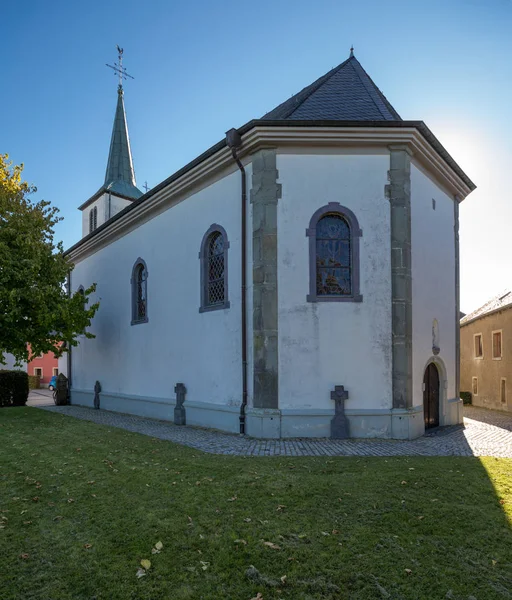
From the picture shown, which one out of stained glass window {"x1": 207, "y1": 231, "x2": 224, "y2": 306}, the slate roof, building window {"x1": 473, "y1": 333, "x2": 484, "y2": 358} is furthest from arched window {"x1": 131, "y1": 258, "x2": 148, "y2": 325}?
building window {"x1": 473, "y1": 333, "x2": 484, "y2": 358}

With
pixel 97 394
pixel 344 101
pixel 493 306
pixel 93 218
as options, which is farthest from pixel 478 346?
pixel 93 218

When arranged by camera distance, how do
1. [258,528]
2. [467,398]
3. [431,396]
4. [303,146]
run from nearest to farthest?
[258,528] → [303,146] → [431,396] → [467,398]

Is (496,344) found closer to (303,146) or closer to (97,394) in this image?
(303,146)

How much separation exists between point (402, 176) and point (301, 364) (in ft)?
15.7

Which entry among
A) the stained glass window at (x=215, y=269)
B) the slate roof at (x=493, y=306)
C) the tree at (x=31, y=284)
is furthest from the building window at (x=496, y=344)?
the tree at (x=31, y=284)

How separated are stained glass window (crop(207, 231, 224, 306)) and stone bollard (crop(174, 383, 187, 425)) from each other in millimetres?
2538

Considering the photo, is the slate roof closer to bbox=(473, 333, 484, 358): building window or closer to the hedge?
bbox=(473, 333, 484, 358): building window

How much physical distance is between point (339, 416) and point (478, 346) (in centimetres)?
1301

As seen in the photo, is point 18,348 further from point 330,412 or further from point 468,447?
point 468,447

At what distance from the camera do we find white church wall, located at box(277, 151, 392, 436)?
9609mm

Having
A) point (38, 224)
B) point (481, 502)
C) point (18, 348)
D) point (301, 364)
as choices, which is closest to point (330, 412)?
point (301, 364)

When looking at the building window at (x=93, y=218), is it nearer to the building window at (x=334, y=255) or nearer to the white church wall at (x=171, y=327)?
the white church wall at (x=171, y=327)

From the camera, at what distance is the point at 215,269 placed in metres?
11.8

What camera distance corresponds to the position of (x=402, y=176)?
10055 millimetres
